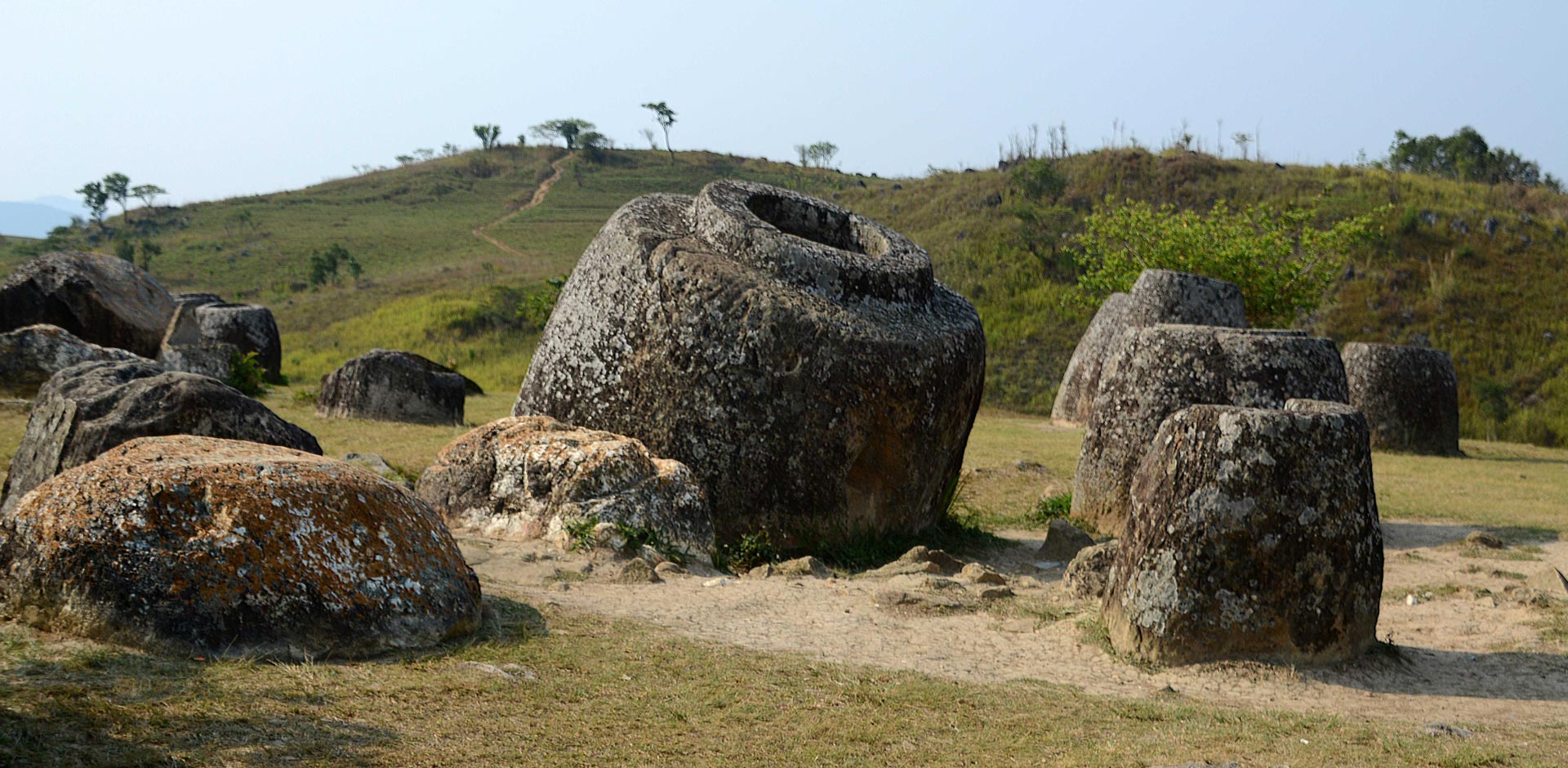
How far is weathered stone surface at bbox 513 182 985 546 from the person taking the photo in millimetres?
8781

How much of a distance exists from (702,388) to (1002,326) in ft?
81.2

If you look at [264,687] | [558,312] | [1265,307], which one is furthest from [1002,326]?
[264,687]

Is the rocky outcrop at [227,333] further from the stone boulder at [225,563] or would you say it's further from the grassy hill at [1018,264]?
the stone boulder at [225,563]

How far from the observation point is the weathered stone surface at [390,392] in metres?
15.9

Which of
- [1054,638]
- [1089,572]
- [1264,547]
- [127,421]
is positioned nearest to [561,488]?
[127,421]

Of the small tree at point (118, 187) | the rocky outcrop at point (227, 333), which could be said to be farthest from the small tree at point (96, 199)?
the rocky outcrop at point (227, 333)

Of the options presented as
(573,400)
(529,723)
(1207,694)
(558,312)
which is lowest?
(1207,694)

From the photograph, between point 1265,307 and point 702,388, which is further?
point 1265,307

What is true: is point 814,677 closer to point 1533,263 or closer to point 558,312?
point 558,312

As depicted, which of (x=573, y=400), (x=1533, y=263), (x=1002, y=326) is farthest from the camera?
(x=1533, y=263)

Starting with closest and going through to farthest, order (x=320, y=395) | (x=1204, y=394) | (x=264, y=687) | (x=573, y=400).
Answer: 1. (x=264, y=687)
2. (x=573, y=400)
3. (x=1204, y=394)
4. (x=320, y=395)

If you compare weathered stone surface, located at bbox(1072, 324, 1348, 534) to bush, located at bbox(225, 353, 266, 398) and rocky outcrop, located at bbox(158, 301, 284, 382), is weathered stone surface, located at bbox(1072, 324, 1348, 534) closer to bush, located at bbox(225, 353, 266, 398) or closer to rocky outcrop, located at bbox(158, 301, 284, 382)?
bush, located at bbox(225, 353, 266, 398)

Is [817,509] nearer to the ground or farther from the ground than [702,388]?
nearer to the ground

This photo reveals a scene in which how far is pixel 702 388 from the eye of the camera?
887cm
